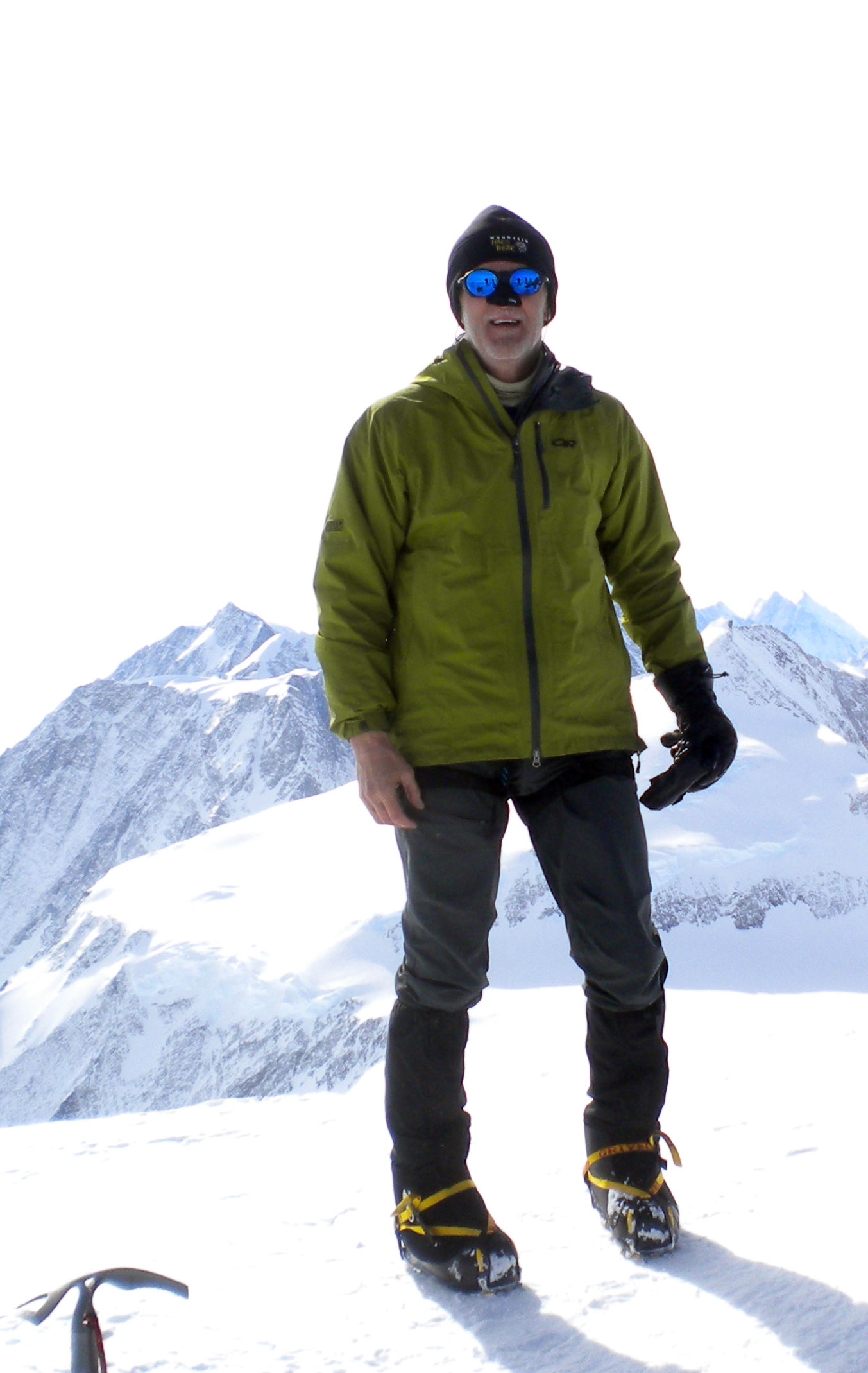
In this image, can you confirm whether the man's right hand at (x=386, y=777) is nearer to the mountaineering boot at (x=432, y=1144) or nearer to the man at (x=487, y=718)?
the man at (x=487, y=718)

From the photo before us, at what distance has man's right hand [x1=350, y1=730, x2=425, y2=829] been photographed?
2.71 m

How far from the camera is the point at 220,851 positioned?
10012 centimetres

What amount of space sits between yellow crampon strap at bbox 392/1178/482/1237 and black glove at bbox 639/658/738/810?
117 cm

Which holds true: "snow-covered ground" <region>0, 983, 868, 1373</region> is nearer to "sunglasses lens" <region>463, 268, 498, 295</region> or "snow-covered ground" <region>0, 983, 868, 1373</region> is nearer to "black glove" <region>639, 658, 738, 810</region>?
"black glove" <region>639, 658, 738, 810</region>

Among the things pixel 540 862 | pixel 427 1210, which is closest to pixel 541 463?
pixel 540 862

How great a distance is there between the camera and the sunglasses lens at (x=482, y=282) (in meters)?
2.97

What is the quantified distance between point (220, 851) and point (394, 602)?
331 feet

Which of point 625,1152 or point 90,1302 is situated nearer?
point 90,1302

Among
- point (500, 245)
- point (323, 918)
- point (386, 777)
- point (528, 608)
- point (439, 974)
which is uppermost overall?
point (500, 245)

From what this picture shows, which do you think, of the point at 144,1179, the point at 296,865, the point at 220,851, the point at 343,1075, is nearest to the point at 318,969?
the point at 343,1075

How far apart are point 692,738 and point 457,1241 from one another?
5.02 feet

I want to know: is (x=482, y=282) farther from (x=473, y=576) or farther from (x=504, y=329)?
(x=473, y=576)

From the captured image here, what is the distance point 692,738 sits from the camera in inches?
118

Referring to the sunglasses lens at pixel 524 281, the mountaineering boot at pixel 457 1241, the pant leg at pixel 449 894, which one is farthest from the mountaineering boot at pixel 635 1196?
the sunglasses lens at pixel 524 281
